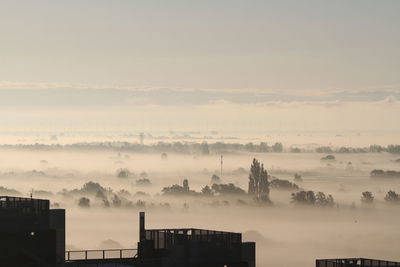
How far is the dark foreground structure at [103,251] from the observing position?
129 m

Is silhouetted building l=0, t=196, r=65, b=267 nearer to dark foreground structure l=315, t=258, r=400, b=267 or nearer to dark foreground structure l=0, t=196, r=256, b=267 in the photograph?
dark foreground structure l=0, t=196, r=256, b=267

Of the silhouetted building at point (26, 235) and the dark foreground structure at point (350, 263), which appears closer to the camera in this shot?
the dark foreground structure at point (350, 263)

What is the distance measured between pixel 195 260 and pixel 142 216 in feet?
55.6

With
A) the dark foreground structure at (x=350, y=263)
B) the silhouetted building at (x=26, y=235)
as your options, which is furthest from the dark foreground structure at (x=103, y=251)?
the dark foreground structure at (x=350, y=263)

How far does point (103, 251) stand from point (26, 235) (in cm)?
1265

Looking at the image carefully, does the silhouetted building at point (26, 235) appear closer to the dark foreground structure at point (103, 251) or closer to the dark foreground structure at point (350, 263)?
the dark foreground structure at point (103, 251)

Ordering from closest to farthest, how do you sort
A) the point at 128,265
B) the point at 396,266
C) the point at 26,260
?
1. the point at 396,266
2. the point at 26,260
3. the point at 128,265

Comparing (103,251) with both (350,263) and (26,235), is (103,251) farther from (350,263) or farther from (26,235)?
(350,263)

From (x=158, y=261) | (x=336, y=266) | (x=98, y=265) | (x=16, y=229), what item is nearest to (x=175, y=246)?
(x=158, y=261)

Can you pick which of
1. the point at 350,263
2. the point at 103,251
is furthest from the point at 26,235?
the point at 350,263

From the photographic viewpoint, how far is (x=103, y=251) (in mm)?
138750

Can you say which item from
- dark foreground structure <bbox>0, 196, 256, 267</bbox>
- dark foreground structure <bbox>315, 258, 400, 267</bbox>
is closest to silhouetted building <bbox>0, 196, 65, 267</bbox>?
dark foreground structure <bbox>0, 196, 256, 267</bbox>

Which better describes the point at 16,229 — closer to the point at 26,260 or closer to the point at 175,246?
the point at 26,260

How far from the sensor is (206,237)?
143000 millimetres
